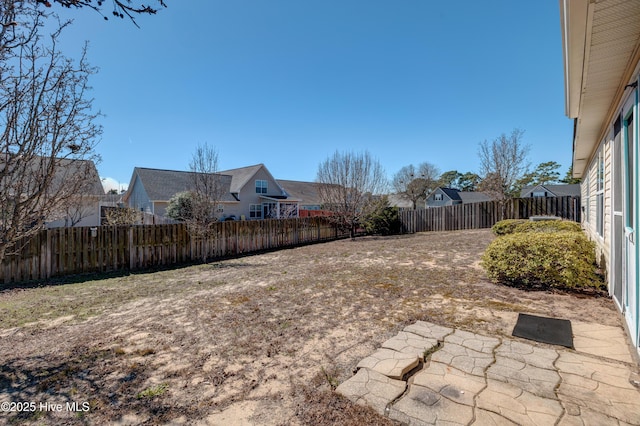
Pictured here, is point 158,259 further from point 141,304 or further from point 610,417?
point 610,417

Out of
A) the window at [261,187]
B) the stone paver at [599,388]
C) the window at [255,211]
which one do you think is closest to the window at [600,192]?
the stone paver at [599,388]

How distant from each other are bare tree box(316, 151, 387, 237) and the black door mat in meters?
12.3

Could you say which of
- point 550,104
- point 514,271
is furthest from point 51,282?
point 550,104

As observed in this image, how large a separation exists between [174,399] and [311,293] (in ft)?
10.9

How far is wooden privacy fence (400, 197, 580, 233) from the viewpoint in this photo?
17.0 metres

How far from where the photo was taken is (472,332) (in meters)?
3.39

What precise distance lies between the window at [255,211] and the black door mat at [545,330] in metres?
22.8

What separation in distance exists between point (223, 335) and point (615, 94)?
19.1 ft

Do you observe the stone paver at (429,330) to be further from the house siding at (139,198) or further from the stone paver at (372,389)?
the house siding at (139,198)

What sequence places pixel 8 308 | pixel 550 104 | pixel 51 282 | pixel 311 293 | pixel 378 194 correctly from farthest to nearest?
pixel 378 194 → pixel 550 104 → pixel 51 282 → pixel 311 293 → pixel 8 308

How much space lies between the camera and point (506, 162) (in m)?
18.0

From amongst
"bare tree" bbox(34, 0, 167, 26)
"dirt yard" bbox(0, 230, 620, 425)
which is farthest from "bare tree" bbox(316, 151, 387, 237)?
"bare tree" bbox(34, 0, 167, 26)

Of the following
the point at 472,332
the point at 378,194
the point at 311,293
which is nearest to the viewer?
the point at 472,332

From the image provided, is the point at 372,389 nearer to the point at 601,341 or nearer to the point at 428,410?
the point at 428,410
